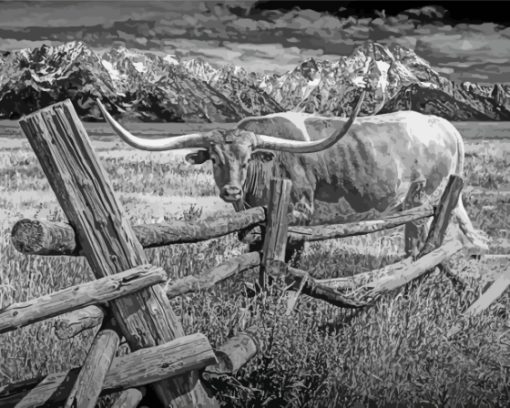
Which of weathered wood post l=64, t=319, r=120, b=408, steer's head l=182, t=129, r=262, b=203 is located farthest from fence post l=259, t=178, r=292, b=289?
weathered wood post l=64, t=319, r=120, b=408

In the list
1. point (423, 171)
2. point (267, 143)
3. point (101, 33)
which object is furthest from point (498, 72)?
point (101, 33)

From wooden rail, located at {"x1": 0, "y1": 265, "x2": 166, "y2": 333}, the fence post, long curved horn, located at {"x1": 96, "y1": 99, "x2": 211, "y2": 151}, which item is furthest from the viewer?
long curved horn, located at {"x1": 96, "y1": 99, "x2": 211, "y2": 151}

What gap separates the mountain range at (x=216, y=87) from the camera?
342cm

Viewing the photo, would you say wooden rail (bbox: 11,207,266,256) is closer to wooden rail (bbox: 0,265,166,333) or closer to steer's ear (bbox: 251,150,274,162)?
wooden rail (bbox: 0,265,166,333)

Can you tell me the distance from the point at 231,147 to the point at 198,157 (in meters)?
0.20

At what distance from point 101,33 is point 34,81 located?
1.44 feet

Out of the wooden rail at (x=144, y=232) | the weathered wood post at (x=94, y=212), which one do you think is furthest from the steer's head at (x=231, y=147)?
the weathered wood post at (x=94, y=212)

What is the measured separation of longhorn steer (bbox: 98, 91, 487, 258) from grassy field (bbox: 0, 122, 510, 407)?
0.56ft

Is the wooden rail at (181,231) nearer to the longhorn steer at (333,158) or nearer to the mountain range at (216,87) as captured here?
the longhorn steer at (333,158)

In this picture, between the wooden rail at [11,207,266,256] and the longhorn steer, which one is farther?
the longhorn steer

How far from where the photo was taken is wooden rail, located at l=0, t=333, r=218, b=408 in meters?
1.90

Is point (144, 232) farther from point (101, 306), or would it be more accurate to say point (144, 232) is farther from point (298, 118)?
point (298, 118)

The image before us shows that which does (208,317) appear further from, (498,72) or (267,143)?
(498,72)

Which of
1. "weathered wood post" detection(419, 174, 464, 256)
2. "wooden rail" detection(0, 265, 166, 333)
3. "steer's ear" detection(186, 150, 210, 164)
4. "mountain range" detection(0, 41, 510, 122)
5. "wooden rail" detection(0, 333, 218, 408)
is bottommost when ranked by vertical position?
"weathered wood post" detection(419, 174, 464, 256)
